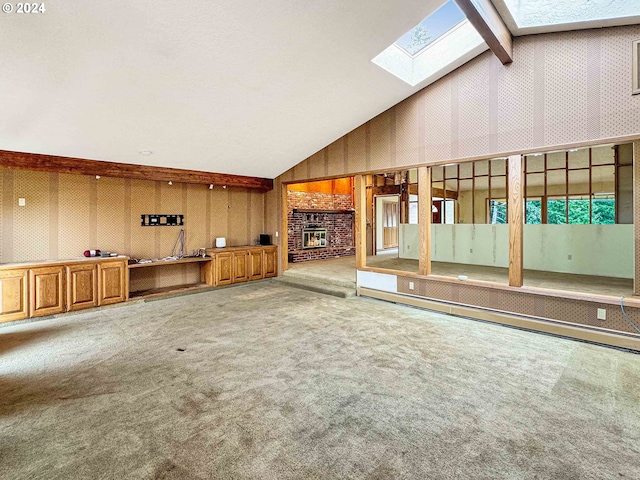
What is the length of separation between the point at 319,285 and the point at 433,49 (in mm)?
4841

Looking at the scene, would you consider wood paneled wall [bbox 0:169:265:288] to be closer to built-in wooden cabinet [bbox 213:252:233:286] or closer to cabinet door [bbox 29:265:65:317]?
built-in wooden cabinet [bbox 213:252:233:286]

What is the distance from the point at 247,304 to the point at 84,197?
11.6ft

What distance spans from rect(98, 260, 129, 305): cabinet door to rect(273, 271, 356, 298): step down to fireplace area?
334 centimetres

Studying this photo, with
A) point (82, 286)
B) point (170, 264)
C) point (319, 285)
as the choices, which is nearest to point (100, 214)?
point (82, 286)

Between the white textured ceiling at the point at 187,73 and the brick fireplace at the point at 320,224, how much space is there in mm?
4115

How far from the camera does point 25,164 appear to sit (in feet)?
15.5

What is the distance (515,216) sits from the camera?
438cm

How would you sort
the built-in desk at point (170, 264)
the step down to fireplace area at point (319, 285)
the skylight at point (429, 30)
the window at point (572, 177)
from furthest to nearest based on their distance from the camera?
1. the window at point (572, 177)
2. the step down to fireplace area at point (319, 285)
3. the built-in desk at point (170, 264)
4. the skylight at point (429, 30)

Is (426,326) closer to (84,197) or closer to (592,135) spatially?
(592,135)

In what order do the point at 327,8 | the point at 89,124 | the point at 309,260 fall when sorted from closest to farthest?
the point at 327,8 → the point at 89,124 → the point at 309,260

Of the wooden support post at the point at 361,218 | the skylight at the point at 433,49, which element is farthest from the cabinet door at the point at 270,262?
the skylight at the point at 433,49

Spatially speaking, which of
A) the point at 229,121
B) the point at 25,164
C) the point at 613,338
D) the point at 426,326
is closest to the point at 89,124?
the point at 25,164

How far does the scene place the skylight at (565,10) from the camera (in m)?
3.39

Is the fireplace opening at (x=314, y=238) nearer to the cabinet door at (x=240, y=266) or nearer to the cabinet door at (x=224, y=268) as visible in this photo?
the cabinet door at (x=240, y=266)
